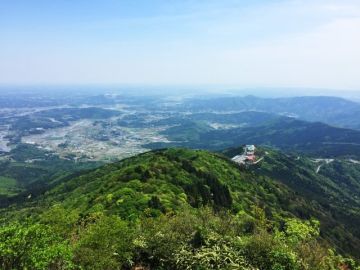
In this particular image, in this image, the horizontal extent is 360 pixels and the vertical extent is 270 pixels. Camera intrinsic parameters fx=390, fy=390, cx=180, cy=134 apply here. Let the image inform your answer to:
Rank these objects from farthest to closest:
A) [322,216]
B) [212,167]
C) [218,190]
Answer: [322,216] < [212,167] < [218,190]

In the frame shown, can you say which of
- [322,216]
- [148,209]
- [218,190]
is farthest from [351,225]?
[148,209]

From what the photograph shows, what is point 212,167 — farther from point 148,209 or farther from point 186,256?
point 186,256

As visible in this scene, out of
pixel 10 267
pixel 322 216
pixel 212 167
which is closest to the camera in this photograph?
pixel 10 267

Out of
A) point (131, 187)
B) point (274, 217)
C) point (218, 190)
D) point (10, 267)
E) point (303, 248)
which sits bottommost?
point (274, 217)

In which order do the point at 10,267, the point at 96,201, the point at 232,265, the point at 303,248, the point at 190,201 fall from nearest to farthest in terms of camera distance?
the point at 10,267 < the point at 232,265 < the point at 303,248 < the point at 96,201 < the point at 190,201

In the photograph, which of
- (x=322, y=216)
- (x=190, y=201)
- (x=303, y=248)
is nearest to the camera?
(x=303, y=248)

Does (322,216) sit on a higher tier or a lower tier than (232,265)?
lower

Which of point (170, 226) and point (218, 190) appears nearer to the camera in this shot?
point (170, 226)

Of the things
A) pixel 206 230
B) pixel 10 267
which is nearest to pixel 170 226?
pixel 206 230

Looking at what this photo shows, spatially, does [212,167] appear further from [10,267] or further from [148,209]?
[10,267]
